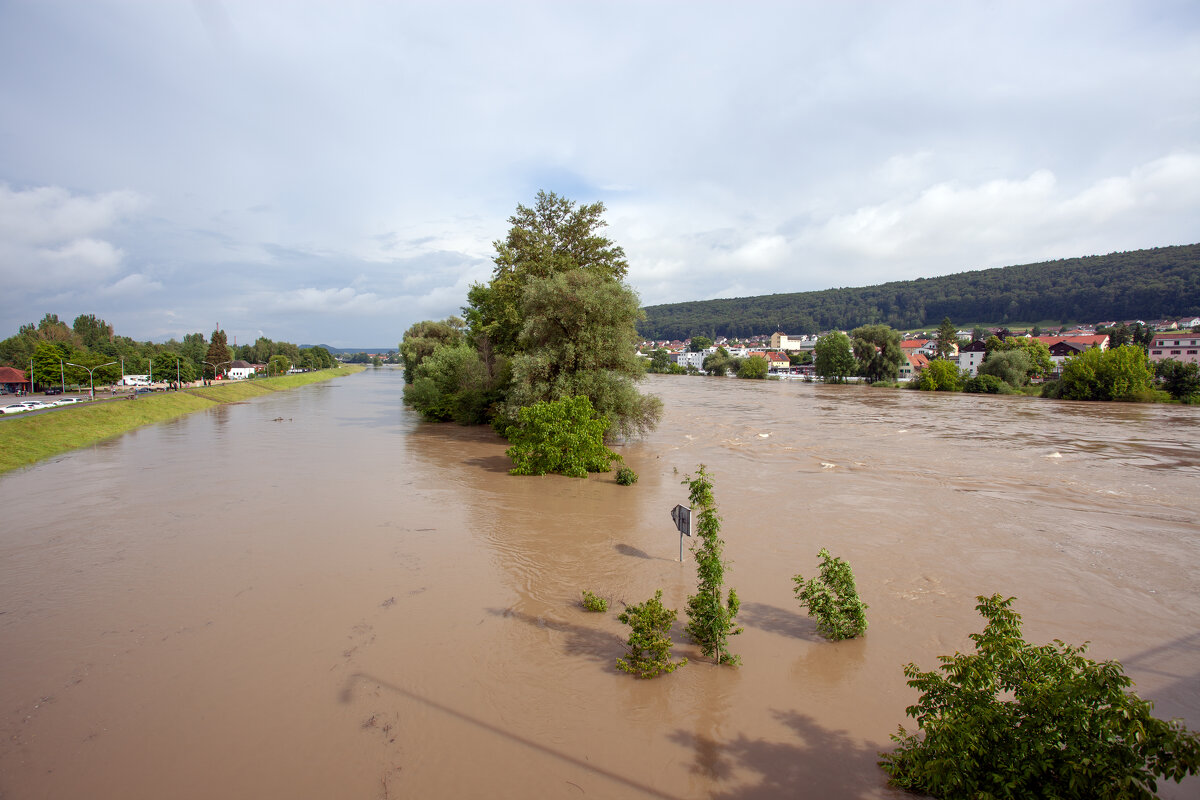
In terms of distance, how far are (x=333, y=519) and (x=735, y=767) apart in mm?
11884

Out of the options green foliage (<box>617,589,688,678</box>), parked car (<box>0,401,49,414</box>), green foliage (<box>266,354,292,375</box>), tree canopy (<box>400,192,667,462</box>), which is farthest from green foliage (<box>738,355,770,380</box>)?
green foliage (<box>617,589,688,678</box>)

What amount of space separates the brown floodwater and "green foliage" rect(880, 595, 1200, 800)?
42.0 inches

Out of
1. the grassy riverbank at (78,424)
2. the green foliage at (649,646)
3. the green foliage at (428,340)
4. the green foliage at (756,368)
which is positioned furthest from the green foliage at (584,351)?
the green foliage at (756,368)

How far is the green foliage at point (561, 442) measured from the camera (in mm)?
19297

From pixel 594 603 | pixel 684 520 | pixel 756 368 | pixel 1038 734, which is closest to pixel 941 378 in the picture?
pixel 756 368

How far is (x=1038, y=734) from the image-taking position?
165 inches

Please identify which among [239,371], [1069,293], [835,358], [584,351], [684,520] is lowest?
[684,520]

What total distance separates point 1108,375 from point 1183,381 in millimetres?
6058

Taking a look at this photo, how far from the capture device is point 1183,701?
21.8ft

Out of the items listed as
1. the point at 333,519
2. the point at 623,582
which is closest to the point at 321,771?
the point at 623,582

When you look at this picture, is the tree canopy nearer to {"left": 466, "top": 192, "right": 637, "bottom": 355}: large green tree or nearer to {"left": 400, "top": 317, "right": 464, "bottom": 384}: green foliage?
{"left": 466, "top": 192, "right": 637, "bottom": 355}: large green tree

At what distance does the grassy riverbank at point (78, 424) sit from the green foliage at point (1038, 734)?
3040 centimetres

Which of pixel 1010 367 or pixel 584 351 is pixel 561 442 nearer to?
pixel 584 351

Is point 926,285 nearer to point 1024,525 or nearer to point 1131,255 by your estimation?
point 1131,255
